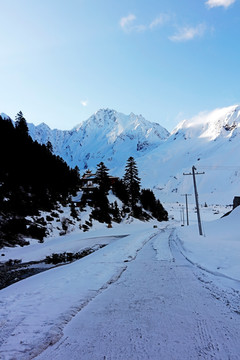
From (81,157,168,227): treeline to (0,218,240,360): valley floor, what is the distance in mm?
31156

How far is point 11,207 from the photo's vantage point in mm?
26484

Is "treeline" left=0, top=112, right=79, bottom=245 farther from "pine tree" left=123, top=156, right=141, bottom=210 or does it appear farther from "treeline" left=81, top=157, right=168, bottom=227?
"pine tree" left=123, top=156, right=141, bottom=210

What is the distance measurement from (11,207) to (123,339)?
2672 cm

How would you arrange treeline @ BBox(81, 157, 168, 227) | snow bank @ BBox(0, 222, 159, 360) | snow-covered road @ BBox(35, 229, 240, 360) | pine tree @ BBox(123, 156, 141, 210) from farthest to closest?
pine tree @ BBox(123, 156, 141, 210), treeline @ BBox(81, 157, 168, 227), snow bank @ BBox(0, 222, 159, 360), snow-covered road @ BBox(35, 229, 240, 360)

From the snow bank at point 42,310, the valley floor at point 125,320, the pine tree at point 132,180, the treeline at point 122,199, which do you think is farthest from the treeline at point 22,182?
the valley floor at point 125,320

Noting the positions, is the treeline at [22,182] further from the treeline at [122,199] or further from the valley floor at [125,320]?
the valley floor at [125,320]

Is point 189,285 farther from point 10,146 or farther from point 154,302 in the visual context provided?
point 10,146

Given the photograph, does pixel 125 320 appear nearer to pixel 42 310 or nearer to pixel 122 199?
pixel 42 310

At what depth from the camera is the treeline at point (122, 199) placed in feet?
155

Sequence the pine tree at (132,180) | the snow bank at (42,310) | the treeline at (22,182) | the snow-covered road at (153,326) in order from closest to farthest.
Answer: the snow-covered road at (153,326) → the snow bank at (42,310) → the treeline at (22,182) → the pine tree at (132,180)

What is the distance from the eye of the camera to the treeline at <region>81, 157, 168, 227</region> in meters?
47.2

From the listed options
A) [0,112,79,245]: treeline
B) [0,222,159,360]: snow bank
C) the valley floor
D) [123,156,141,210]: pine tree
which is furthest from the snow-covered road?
[123,156,141,210]: pine tree

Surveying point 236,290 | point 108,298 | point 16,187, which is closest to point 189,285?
point 236,290

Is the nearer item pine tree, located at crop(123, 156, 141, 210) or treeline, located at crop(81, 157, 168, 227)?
treeline, located at crop(81, 157, 168, 227)
